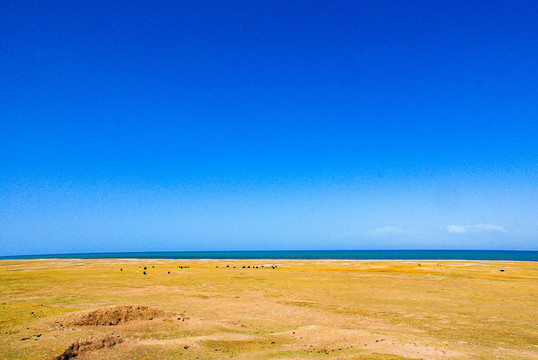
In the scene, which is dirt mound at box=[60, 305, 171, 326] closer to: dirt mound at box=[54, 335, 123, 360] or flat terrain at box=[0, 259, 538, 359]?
flat terrain at box=[0, 259, 538, 359]

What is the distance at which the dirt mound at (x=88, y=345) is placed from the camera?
35.9 feet

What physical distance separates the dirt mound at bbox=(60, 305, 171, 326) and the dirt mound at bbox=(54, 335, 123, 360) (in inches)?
107

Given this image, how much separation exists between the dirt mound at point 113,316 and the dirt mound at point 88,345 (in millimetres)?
2710

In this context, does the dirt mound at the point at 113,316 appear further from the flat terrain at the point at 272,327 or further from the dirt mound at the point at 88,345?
the dirt mound at the point at 88,345

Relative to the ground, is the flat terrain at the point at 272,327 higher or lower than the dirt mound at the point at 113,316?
lower

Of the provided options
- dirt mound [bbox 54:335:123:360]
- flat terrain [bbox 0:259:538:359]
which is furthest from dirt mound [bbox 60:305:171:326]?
dirt mound [bbox 54:335:123:360]

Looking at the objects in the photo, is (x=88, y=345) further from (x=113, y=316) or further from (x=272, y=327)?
(x=272, y=327)

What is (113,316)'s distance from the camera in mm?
15789

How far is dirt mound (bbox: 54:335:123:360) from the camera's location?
1096 cm

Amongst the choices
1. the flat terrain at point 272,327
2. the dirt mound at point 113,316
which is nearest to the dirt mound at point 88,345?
the flat terrain at point 272,327

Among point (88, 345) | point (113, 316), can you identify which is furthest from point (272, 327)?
point (88, 345)

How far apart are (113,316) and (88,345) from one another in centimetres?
414

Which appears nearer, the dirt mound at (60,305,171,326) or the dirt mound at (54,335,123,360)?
the dirt mound at (54,335,123,360)

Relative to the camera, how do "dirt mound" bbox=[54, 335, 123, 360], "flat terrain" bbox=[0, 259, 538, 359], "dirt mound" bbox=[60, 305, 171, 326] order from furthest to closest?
"dirt mound" bbox=[60, 305, 171, 326] < "flat terrain" bbox=[0, 259, 538, 359] < "dirt mound" bbox=[54, 335, 123, 360]
